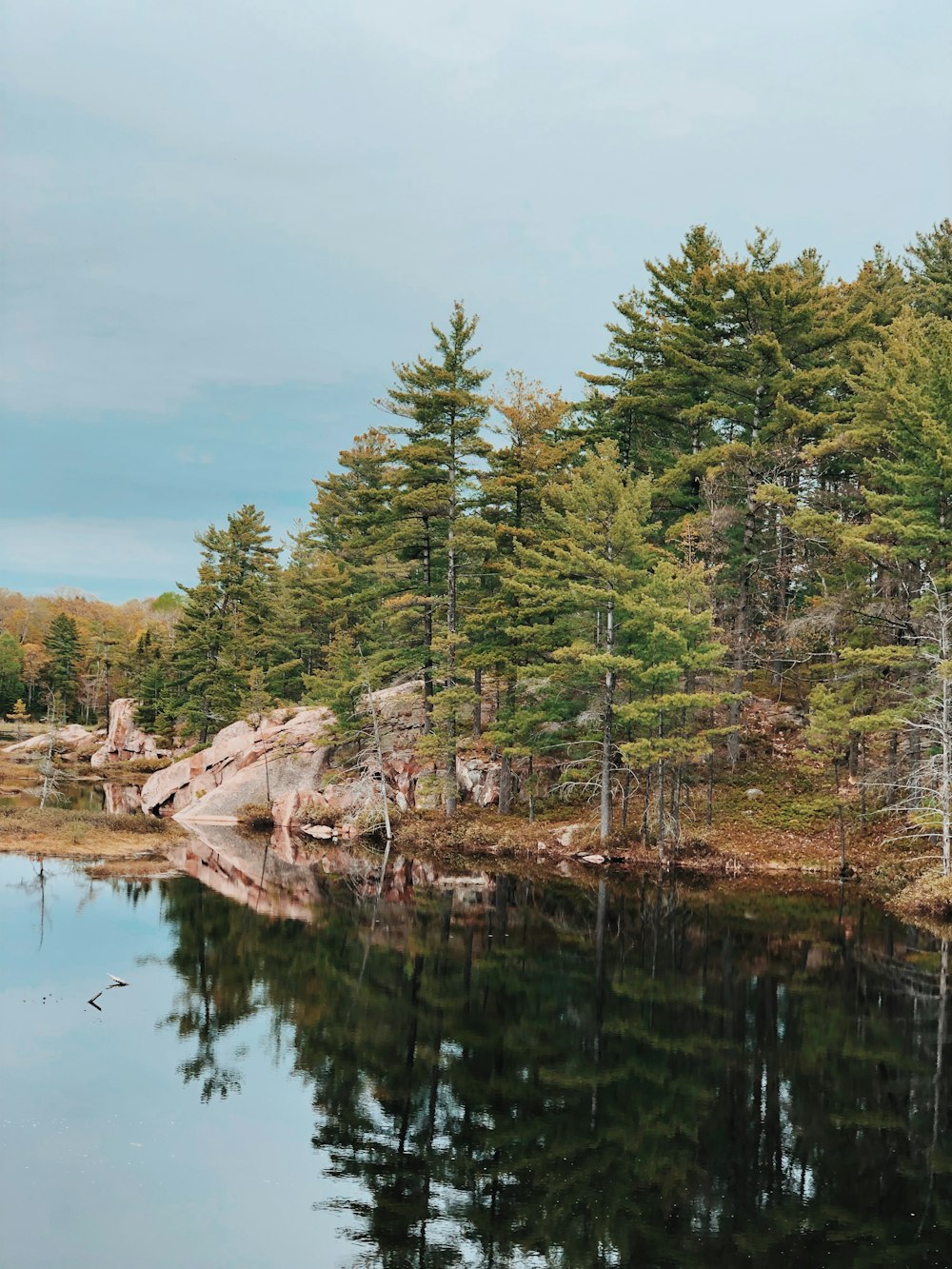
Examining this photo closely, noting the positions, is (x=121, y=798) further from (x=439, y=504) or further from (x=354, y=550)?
(x=439, y=504)

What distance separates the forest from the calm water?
35.1ft

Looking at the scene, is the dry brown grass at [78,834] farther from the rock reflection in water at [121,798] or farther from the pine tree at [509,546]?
the pine tree at [509,546]

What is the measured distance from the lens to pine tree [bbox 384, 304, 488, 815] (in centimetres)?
4100

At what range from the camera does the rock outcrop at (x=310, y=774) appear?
4453cm

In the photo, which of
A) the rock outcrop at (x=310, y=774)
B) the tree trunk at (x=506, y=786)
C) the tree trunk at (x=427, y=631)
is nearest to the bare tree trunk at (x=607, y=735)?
the tree trunk at (x=506, y=786)

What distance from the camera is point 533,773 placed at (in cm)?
4191

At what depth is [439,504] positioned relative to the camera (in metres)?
42.2

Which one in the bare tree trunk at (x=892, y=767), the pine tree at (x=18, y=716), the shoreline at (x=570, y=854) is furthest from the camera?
the pine tree at (x=18, y=716)

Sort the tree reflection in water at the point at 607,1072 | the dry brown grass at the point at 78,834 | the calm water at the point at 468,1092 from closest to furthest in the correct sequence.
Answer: the calm water at the point at 468,1092
the tree reflection in water at the point at 607,1072
the dry brown grass at the point at 78,834

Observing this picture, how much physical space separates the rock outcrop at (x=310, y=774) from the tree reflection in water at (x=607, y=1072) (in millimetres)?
16728

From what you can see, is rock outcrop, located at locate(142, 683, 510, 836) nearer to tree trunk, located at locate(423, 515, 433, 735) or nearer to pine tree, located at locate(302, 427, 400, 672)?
tree trunk, located at locate(423, 515, 433, 735)

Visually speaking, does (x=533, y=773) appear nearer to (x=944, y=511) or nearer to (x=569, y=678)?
(x=569, y=678)

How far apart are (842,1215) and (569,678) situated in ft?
Result: 92.8

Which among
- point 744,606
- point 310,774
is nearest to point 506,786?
point 310,774
